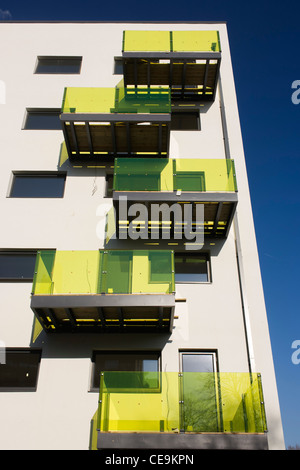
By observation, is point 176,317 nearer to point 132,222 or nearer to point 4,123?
point 132,222

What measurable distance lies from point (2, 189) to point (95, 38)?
8.40m

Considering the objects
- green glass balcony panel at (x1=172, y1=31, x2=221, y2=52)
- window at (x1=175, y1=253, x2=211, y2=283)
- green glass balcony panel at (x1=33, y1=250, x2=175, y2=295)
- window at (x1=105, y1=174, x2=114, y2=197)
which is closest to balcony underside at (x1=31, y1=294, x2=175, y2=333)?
green glass balcony panel at (x1=33, y1=250, x2=175, y2=295)

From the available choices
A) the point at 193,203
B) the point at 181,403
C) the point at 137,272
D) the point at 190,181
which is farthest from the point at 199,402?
the point at 190,181

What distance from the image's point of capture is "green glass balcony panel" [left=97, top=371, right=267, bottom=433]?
8.07 meters

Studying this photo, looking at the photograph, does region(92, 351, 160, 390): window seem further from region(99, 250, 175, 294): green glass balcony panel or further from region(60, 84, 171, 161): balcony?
region(60, 84, 171, 161): balcony

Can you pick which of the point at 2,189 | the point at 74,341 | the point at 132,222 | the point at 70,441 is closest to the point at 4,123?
the point at 2,189

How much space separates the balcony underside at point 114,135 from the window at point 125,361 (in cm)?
646

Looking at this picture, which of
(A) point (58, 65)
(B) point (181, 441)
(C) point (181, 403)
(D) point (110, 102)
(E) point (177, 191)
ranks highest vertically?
(A) point (58, 65)

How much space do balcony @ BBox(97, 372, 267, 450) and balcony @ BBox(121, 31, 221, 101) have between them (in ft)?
34.9

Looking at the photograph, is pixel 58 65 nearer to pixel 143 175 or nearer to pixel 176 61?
pixel 176 61

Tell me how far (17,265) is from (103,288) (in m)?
3.16

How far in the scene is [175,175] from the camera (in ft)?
38.2

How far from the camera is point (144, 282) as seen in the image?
975 centimetres

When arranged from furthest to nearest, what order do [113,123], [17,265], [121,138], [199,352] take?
[121,138]
[113,123]
[17,265]
[199,352]
